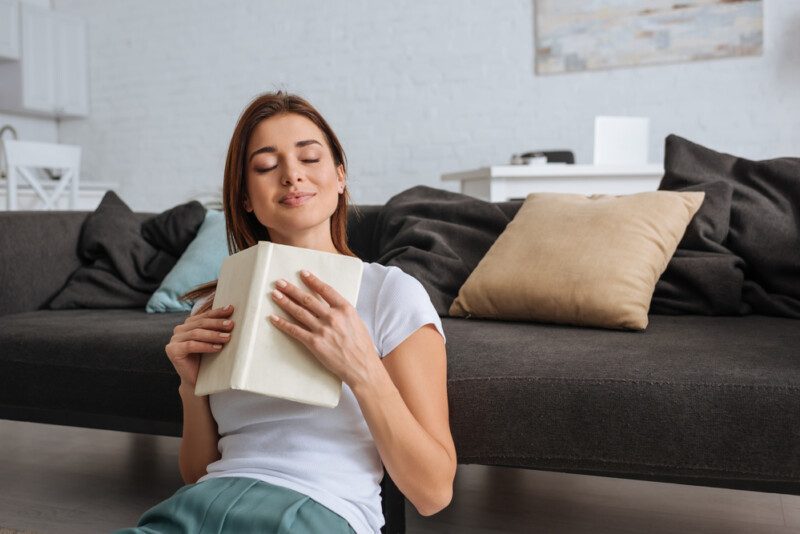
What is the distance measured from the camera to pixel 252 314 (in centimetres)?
94

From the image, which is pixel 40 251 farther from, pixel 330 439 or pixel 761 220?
pixel 761 220

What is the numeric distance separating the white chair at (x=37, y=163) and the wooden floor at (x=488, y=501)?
89.4 inches

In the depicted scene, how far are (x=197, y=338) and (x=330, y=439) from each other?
221 millimetres

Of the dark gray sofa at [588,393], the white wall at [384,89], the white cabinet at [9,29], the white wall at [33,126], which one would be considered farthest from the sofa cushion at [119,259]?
the white wall at [33,126]

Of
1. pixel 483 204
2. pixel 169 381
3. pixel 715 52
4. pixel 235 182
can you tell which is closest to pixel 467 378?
pixel 235 182

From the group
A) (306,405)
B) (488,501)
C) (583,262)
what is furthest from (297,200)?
(488,501)

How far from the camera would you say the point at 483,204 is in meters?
2.18

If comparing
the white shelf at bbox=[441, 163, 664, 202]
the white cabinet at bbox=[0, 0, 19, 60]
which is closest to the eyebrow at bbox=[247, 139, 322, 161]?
the white shelf at bbox=[441, 163, 664, 202]

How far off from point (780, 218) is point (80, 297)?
196cm

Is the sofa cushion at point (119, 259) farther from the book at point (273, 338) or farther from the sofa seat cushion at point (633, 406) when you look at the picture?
the book at point (273, 338)

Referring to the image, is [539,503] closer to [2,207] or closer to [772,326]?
[772,326]

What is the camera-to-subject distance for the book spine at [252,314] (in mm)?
925

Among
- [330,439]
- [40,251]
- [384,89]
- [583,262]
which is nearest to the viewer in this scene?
[330,439]

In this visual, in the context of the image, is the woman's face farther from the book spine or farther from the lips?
the book spine
